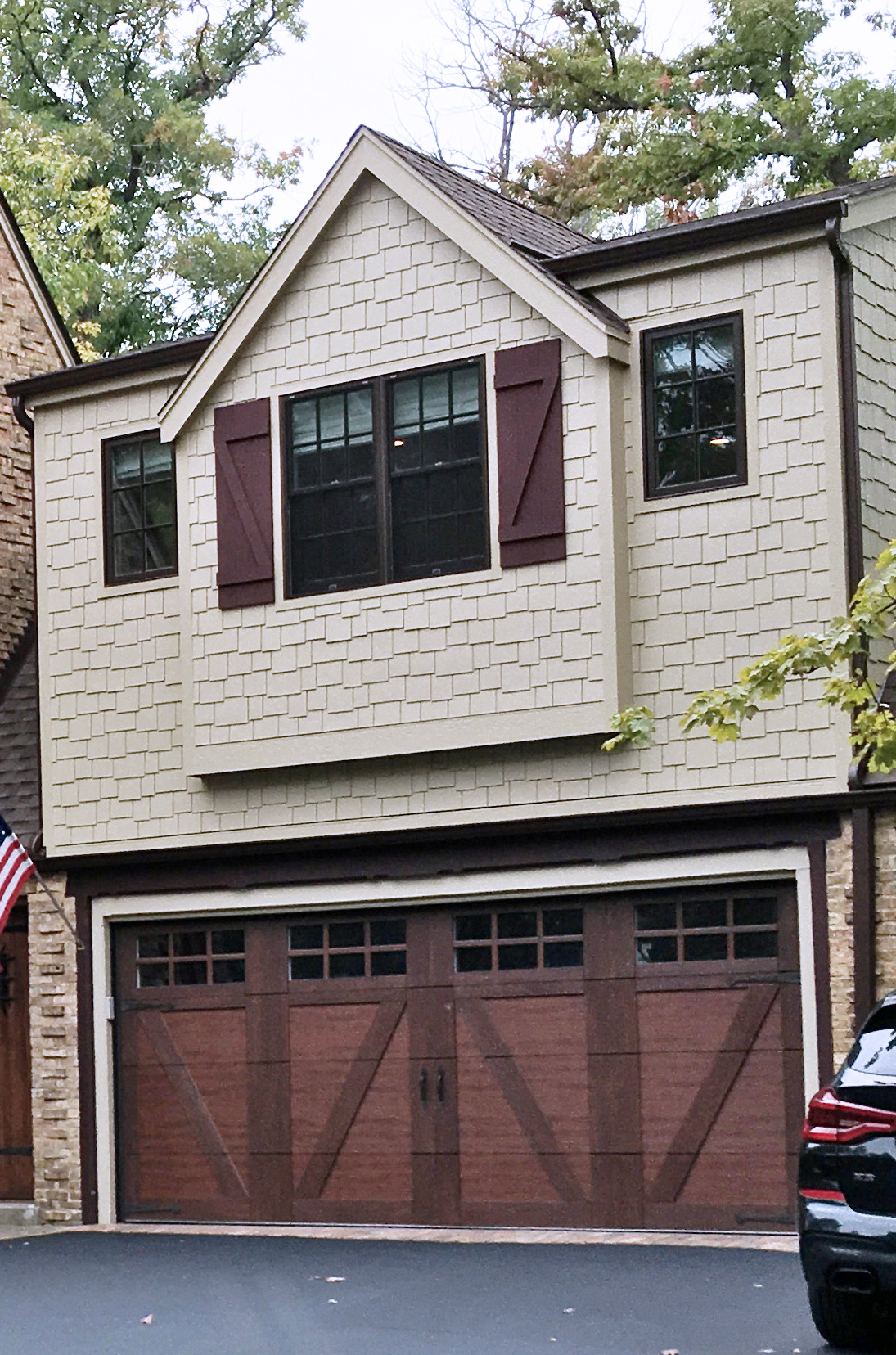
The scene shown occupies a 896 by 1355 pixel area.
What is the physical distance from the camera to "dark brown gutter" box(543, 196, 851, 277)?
562 inches

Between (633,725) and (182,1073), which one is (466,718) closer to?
(633,725)

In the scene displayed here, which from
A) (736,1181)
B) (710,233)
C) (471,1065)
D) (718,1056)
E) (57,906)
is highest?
(710,233)

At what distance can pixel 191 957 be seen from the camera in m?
17.0

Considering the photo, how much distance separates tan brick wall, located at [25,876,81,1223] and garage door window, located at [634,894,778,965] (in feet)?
16.2

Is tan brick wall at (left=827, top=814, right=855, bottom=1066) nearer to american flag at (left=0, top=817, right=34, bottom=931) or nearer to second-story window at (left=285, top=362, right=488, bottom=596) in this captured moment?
second-story window at (left=285, top=362, right=488, bottom=596)

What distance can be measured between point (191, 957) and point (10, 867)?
155cm

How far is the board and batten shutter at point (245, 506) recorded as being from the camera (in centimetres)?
1628

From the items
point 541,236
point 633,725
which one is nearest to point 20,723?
point 541,236

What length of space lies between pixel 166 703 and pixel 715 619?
466 centimetres

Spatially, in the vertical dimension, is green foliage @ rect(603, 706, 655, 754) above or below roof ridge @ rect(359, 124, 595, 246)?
below

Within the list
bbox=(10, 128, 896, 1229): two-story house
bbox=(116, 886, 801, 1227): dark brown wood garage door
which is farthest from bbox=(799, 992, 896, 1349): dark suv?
bbox=(116, 886, 801, 1227): dark brown wood garage door

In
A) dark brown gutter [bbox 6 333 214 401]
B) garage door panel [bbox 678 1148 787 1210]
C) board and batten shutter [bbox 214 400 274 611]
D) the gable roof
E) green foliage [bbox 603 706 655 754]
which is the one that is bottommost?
garage door panel [bbox 678 1148 787 1210]

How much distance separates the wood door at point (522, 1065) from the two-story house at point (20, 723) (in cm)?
371

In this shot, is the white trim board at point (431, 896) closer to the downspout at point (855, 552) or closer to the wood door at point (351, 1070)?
the wood door at point (351, 1070)
